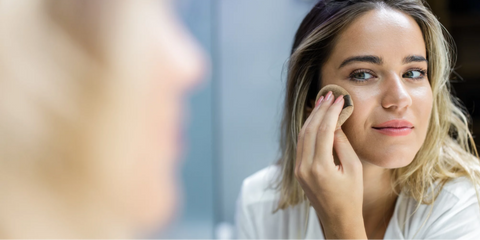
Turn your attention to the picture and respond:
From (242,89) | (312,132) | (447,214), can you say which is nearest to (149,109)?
(312,132)

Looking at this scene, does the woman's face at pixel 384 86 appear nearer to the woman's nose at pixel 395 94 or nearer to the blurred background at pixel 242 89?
the woman's nose at pixel 395 94

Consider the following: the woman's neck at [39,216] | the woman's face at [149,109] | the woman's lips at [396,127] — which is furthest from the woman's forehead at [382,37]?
the woman's neck at [39,216]

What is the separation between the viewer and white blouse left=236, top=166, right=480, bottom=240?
1018mm

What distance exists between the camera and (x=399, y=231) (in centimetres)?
109

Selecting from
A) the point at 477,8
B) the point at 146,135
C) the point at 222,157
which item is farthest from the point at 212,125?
the point at 477,8

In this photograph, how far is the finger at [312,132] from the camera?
949mm

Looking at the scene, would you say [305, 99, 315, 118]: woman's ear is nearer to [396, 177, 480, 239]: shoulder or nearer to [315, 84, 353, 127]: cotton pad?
[315, 84, 353, 127]: cotton pad

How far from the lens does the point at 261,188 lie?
1.42 metres

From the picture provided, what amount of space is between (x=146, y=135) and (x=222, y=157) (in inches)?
39.2

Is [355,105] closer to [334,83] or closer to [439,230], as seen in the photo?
[334,83]

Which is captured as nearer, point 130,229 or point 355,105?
point 130,229

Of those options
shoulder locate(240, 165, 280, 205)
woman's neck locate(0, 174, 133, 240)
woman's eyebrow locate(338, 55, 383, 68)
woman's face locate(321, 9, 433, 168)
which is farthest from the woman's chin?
woman's neck locate(0, 174, 133, 240)

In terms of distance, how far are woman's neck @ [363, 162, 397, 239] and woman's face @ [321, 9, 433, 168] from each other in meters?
0.14

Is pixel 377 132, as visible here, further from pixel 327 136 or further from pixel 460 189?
pixel 460 189
